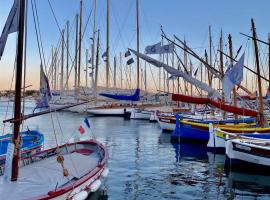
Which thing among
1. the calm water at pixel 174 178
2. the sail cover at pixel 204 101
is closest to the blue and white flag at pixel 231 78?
the sail cover at pixel 204 101

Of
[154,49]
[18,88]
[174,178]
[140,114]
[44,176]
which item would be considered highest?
[154,49]

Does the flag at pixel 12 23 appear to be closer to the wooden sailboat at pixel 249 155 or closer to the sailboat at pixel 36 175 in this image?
the sailboat at pixel 36 175

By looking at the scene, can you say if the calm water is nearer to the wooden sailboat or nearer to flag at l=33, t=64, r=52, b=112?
the wooden sailboat

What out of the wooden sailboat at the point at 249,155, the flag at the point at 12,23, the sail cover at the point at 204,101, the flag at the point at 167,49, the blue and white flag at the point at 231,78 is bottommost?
the wooden sailboat at the point at 249,155

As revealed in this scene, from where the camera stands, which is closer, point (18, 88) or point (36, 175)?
point (18, 88)

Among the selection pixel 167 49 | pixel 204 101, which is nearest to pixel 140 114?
pixel 167 49

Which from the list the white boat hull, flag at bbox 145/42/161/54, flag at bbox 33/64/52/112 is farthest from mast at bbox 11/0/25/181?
the white boat hull

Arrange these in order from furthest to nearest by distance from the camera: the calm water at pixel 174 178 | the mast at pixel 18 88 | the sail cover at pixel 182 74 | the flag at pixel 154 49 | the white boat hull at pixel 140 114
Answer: the white boat hull at pixel 140 114 < the flag at pixel 154 49 < the sail cover at pixel 182 74 < the calm water at pixel 174 178 < the mast at pixel 18 88

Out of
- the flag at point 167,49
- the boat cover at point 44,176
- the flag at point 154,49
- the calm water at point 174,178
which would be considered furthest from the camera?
the flag at point 154,49

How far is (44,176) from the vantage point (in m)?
12.0

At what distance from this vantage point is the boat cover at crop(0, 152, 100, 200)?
1003 cm

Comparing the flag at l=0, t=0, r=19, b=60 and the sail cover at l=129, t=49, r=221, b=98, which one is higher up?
the flag at l=0, t=0, r=19, b=60

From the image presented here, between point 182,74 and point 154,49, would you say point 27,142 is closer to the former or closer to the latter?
point 182,74

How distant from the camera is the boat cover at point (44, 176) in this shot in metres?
10.0
